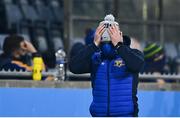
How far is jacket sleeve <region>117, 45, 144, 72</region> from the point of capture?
630cm

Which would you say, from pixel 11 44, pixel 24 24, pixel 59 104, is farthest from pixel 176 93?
pixel 24 24

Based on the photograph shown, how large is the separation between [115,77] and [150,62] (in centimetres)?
423

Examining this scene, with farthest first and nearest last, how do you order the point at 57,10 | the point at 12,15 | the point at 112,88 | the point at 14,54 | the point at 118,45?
the point at 57,10 → the point at 12,15 → the point at 14,54 → the point at 118,45 → the point at 112,88

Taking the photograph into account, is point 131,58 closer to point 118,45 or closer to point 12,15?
point 118,45

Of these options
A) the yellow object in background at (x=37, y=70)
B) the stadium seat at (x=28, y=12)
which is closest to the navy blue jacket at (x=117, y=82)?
the yellow object in background at (x=37, y=70)

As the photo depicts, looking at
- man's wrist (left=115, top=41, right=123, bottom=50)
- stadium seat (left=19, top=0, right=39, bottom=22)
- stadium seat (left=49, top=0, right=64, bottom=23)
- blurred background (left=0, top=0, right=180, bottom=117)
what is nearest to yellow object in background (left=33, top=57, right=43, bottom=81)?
blurred background (left=0, top=0, right=180, bottom=117)

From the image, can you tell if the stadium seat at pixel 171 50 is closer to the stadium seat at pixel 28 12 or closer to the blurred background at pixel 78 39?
the blurred background at pixel 78 39

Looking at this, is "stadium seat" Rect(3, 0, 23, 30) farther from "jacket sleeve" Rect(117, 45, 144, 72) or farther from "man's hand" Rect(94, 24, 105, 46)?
"jacket sleeve" Rect(117, 45, 144, 72)

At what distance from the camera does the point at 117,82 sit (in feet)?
20.6

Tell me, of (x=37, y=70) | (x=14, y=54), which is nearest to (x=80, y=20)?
(x=14, y=54)

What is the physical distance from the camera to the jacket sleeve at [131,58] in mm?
6305

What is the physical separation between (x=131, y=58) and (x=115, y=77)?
24cm

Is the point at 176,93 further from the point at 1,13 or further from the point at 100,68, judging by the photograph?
the point at 1,13

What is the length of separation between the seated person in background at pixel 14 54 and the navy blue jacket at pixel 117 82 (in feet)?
8.38
